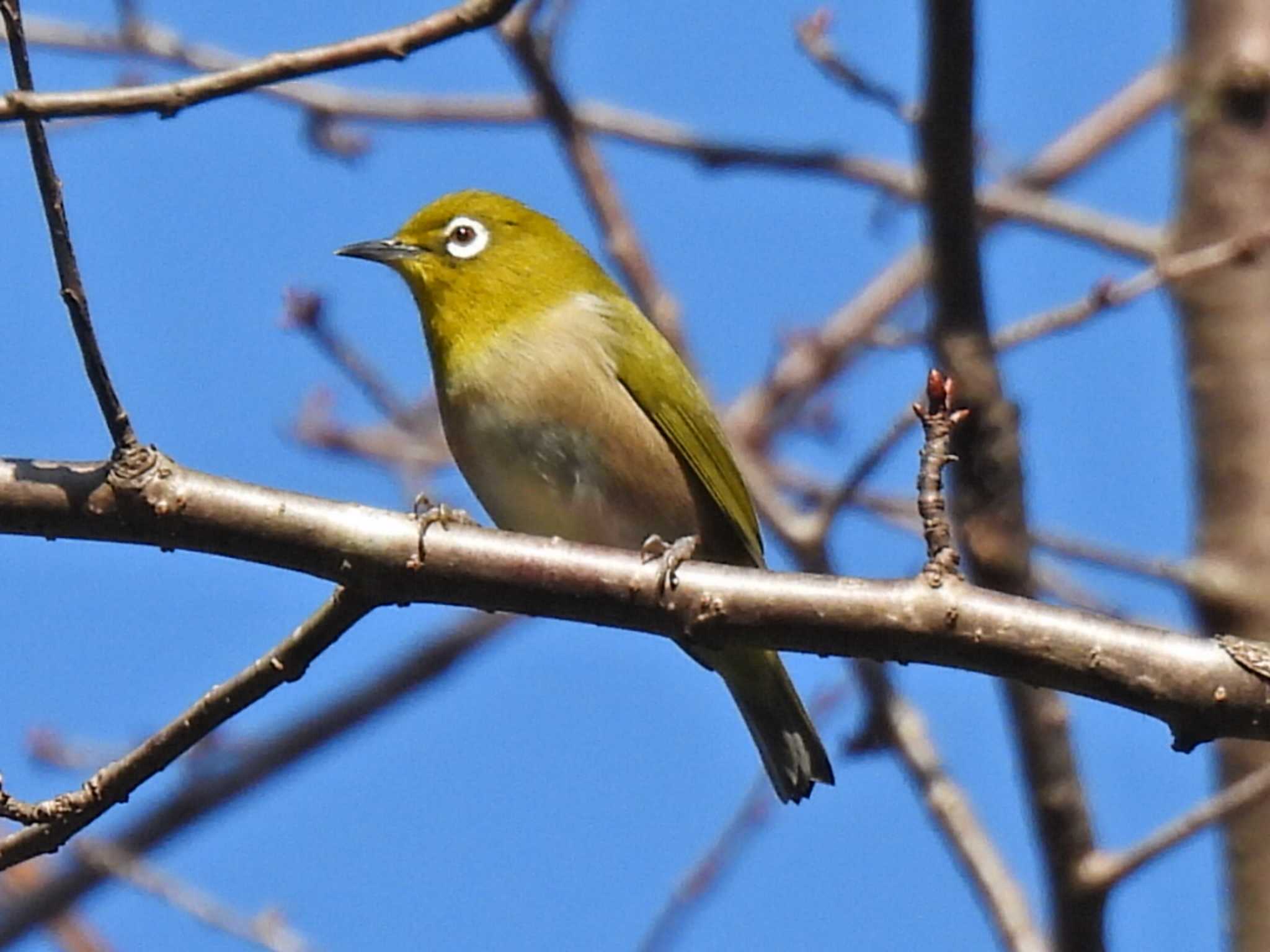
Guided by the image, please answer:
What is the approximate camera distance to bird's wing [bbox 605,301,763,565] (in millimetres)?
6582

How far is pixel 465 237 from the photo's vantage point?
7543 mm

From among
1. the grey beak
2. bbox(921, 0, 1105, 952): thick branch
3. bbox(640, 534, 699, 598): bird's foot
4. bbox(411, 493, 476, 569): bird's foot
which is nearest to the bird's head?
the grey beak

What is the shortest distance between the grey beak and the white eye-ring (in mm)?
130

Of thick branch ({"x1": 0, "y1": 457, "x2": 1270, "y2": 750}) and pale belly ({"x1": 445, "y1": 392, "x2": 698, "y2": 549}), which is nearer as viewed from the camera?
thick branch ({"x1": 0, "y1": 457, "x2": 1270, "y2": 750})

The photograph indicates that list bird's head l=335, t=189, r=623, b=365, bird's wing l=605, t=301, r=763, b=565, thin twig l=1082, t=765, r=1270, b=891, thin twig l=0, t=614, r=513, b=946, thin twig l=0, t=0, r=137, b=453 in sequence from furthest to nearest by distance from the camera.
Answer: thin twig l=0, t=614, r=513, b=946 → bird's head l=335, t=189, r=623, b=365 → bird's wing l=605, t=301, r=763, b=565 → thin twig l=1082, t=765, r=1270, b=891 → thin twig l=0, t=0, r=137, b=453

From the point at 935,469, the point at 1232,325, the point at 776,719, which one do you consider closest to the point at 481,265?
the point at 776,719

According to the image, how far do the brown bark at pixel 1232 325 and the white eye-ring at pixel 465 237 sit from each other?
2651mm

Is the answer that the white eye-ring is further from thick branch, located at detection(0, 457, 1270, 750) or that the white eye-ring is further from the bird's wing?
thick branch, located at detection(0, 457, 1270, 750)

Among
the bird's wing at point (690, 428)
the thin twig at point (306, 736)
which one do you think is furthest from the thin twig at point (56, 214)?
the thin twig at point (306, 736)

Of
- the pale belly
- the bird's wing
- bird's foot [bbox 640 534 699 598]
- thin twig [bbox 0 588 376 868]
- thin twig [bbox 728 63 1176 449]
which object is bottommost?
thin twig [bbox 0 588 376 868]

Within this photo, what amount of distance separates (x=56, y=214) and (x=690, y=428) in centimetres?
339

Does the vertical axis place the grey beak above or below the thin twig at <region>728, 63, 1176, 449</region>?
below

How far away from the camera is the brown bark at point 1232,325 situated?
6.80 m

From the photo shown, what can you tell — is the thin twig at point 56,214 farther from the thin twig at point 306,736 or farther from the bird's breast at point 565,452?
the thin twig at point 306,736
